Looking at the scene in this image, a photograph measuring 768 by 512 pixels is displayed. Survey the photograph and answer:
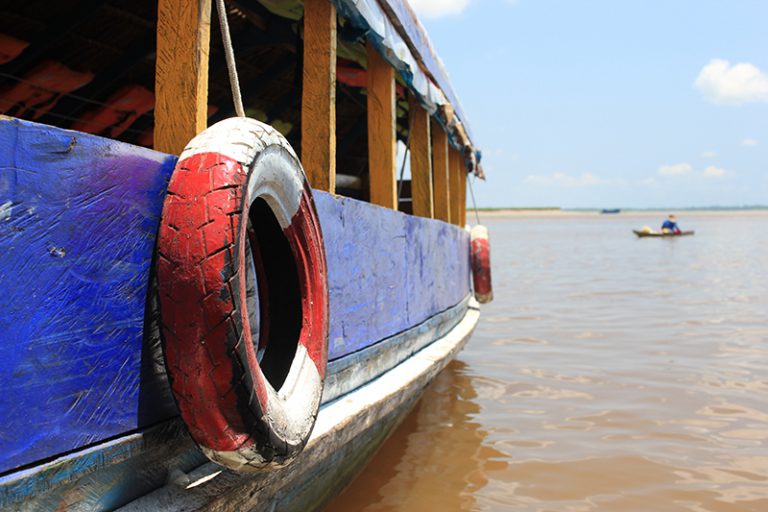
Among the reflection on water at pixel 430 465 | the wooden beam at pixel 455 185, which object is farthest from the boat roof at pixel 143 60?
the reflection on water at pixel 430 465

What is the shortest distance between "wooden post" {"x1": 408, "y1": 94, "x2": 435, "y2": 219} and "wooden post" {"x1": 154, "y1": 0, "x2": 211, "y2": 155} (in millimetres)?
3041

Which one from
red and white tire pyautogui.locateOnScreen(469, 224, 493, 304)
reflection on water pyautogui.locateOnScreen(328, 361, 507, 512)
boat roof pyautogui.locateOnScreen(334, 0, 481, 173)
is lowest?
reflection on water pyautogui.locateOnScreen(328, 361, 507, 512)

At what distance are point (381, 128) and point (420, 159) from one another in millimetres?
1222

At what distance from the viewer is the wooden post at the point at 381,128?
3771 millimetres

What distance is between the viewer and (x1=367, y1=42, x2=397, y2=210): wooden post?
12.4 feet

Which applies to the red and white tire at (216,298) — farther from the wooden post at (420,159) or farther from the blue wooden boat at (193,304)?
the wooden post at (420,159)

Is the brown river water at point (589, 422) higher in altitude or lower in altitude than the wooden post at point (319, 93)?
lower

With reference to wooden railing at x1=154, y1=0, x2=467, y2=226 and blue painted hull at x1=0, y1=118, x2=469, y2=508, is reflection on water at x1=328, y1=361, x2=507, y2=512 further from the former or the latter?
blue painted hull at x1=0, y1=118, x2=469, y2=508

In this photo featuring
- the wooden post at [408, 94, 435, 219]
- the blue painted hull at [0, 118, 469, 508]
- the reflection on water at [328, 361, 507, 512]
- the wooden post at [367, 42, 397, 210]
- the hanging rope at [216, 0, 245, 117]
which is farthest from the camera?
the wooden post at [408, 94, 435, 219]

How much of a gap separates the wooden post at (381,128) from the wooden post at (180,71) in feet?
6.15

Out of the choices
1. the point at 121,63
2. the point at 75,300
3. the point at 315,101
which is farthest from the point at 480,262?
the point at 75,300

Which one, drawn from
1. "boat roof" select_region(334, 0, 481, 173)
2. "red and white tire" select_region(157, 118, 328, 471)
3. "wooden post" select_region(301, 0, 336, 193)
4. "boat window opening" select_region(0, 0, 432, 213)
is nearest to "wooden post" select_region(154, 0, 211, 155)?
"red and white tire" select_region(157, 118, 328, 471)

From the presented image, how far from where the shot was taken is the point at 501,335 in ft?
27.1

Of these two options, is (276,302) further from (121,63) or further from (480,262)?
(480,262)
